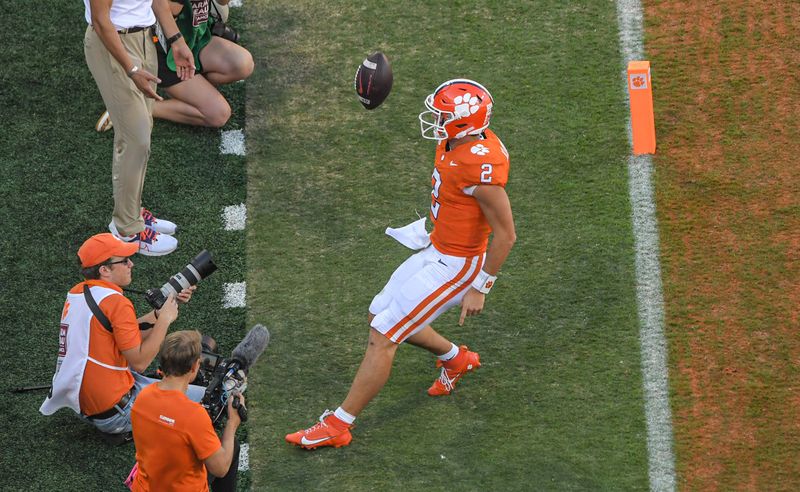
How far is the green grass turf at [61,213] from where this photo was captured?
623cm

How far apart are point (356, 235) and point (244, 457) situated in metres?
1.75

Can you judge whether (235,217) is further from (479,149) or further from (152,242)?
(479,149)

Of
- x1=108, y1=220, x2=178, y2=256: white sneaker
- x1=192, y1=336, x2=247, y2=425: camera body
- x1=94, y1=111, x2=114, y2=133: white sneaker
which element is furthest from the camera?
x1=94, y1=111, x2=114, y2=133: white sneaker

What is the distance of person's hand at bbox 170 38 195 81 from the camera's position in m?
6.98

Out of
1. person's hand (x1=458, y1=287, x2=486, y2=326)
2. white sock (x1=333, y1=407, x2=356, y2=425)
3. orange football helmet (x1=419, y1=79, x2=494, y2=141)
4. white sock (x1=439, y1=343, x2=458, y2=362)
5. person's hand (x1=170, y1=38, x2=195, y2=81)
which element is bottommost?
white sock (x1=333, y1=407, x2=356, y2=425)

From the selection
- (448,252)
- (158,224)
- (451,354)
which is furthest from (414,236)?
(158,224)

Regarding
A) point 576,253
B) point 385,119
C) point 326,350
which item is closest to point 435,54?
point 385,119

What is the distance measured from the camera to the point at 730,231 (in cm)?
705

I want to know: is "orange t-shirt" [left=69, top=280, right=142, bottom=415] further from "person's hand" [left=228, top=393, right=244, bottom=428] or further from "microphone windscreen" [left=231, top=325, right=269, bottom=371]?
"person's hand" [left=228, top=393, right=244, bottom=428]

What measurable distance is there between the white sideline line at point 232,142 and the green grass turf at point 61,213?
5 cm

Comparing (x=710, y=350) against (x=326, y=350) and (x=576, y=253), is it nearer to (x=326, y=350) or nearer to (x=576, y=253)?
(x=576, y=253)

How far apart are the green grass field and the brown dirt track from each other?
299 mm

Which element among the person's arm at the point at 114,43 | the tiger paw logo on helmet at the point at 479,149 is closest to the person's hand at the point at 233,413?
the tiger paw logo on helmet at the point at 479,149

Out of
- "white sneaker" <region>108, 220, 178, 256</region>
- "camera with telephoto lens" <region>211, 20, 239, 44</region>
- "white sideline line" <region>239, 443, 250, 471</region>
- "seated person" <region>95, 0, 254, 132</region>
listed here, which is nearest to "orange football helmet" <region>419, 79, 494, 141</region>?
"white sideline line" <region>239, 443, 250, 471</region>
